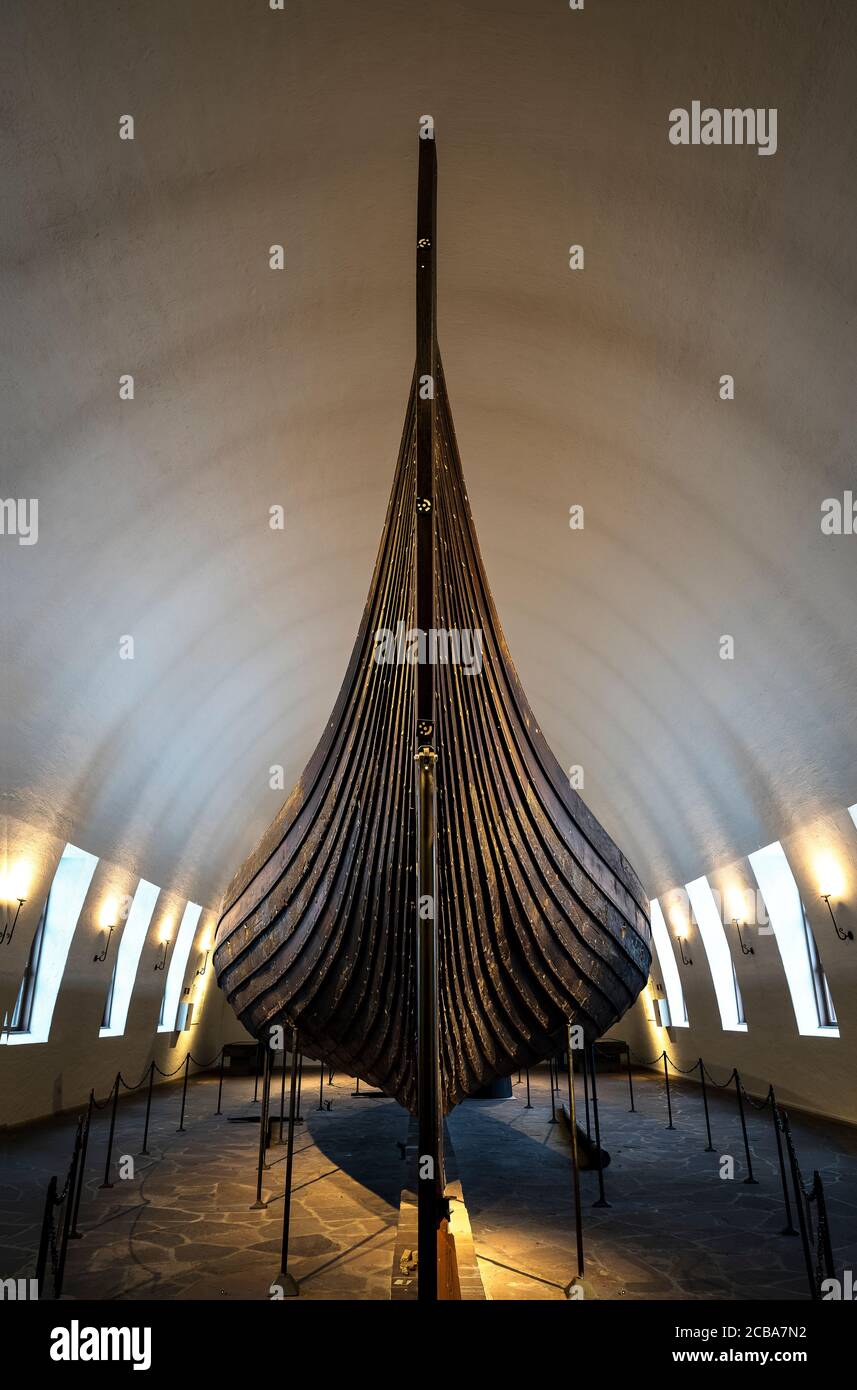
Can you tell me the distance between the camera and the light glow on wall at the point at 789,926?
9.63m

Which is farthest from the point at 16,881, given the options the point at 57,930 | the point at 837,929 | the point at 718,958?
the point at 718,958

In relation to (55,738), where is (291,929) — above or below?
below

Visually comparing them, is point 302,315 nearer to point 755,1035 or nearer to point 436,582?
point 436,582

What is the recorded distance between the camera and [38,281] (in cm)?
492

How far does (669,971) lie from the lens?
46.5 feet

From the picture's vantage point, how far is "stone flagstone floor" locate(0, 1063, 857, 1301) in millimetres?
4523

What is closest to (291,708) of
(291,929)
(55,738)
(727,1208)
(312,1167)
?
(55,738)

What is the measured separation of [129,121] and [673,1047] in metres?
15.1

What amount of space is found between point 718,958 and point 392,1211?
7423 mm

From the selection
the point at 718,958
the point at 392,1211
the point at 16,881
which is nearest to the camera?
the point at 392,1211

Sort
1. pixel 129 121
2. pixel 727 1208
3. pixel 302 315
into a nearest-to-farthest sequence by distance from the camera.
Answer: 1. pixel 129 121
2. pixel 727 1208
3. pixel 302 315

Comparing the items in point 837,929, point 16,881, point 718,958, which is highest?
point 16,881

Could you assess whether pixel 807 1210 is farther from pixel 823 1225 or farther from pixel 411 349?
pixel 411 349
